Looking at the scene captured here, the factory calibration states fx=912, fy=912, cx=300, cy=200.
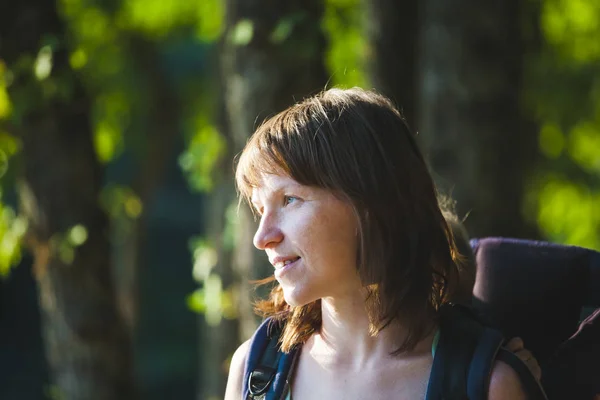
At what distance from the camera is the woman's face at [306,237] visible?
6.98ft

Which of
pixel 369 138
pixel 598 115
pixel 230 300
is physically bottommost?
pixel 598 115

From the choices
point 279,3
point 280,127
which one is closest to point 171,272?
point 279,3

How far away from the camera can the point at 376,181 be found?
2.11m

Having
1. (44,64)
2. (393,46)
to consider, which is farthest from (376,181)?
(393,46)

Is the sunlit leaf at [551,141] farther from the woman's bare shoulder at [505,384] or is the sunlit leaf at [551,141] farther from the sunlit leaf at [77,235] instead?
the woman's bare shoulder at [505,384]

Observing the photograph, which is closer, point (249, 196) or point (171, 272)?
point (249, 196)

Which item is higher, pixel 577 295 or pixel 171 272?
pixel 577 295

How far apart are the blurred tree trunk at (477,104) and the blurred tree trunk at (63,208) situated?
7.68 ft

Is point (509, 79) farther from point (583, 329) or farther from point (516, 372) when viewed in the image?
point (516, 372)

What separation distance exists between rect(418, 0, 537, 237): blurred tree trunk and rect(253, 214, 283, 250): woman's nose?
399cm

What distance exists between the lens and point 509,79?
6.21 m

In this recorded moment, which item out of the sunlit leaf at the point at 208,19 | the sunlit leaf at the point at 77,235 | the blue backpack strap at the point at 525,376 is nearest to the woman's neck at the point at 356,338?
the blue backpack strap at the point at 525,376

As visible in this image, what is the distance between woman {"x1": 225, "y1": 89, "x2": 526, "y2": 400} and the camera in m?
2.12

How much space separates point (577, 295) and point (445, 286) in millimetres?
499
